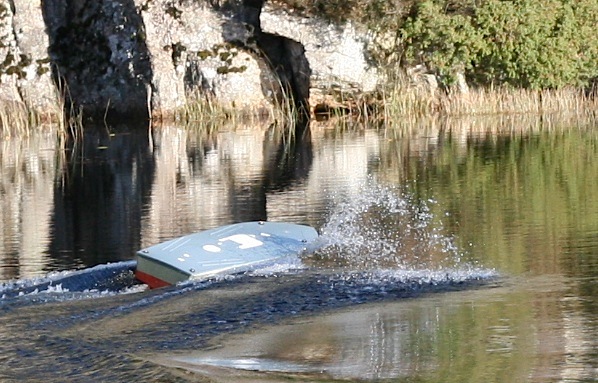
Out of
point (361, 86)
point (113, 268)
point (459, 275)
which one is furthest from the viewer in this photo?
point (361, 86)

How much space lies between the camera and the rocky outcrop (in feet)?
124

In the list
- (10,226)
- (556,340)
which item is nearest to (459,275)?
(556,340)

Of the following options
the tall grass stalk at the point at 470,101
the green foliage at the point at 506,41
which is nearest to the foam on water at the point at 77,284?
the tall grass stalk at the point at 470,101

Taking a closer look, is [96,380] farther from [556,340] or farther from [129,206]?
[129,206]

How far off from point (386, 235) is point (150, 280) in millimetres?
3486

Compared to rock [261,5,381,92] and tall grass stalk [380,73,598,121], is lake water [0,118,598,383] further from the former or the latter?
rock [261,5,381,92]

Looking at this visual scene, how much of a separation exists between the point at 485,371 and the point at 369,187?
Answer: 37.7ft

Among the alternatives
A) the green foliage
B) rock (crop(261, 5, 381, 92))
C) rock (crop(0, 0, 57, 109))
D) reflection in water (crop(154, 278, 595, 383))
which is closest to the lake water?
reflection in water (crop(154, 278, 595, 383))

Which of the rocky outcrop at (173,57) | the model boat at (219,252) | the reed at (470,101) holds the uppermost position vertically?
the rocky outcrop at (173,57)

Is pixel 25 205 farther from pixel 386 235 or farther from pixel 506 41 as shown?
pixel 506 41

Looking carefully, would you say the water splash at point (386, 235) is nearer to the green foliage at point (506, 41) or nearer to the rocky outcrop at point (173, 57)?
the green foliage at point (506, 41)

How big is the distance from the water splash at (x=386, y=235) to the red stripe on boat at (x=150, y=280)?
168 centimetres

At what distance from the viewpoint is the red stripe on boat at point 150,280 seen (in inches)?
468

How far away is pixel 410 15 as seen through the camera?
38.1m
